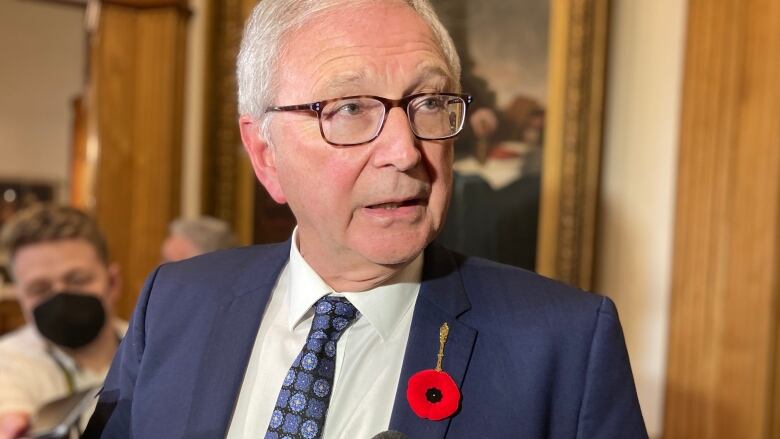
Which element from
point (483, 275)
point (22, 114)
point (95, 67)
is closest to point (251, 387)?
point (483, 275)

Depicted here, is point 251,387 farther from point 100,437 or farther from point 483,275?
point 483,275

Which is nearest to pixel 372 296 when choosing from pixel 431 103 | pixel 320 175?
pixel 320 175

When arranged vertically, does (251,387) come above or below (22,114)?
below

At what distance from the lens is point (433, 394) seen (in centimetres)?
127

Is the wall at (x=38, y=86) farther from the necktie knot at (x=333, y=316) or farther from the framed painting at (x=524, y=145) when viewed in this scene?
the necktie knot at (x=333, y=316)

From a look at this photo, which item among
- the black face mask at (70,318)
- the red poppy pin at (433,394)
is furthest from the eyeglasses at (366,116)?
the black face mask at (70,318)

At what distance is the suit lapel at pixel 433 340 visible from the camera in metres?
1.25

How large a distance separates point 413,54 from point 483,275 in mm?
426

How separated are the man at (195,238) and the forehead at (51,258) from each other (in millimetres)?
748

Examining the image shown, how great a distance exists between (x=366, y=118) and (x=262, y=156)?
0.92 ft

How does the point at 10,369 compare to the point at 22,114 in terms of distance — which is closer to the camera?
the point at 10,369

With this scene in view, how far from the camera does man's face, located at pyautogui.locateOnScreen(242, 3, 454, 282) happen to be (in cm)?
124

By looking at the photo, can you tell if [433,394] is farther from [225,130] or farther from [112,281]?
[225,130]

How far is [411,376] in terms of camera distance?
4.25 ft
